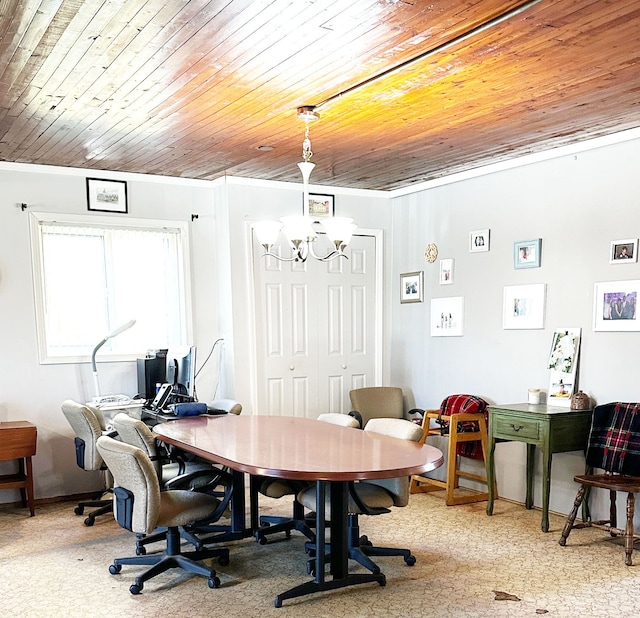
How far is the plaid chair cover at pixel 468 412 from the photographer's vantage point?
508 centimetres

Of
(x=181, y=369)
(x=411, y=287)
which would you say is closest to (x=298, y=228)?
(x=181, y=369)

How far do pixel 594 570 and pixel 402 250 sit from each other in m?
3.33

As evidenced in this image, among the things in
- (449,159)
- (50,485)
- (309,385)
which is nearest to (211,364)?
(309,385)

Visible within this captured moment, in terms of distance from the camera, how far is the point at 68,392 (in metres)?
5.17

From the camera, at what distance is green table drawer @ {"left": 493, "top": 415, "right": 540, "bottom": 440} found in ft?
14.0

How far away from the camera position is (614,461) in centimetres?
400

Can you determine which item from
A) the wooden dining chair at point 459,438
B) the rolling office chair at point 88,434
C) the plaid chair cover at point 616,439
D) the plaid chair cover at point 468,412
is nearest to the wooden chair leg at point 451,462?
the wooden dining chair at point 459,438

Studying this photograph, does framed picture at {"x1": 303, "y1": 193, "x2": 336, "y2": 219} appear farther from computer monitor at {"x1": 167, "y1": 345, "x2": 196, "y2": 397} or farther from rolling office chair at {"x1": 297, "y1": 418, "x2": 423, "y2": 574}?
rolling office chair at {"x1": 297, "y1": 418, "x2": 423, "y2": 574}

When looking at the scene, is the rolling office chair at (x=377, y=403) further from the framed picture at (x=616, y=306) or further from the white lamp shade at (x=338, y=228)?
the white lamp shade at (x=338, y=228)

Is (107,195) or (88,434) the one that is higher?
(107,195)

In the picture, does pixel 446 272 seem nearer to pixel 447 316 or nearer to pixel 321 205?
pixel 447 316

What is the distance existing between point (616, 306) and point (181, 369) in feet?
10.2

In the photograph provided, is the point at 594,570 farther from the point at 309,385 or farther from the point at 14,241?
the point at 14,241

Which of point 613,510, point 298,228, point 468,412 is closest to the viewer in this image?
point 298,228
